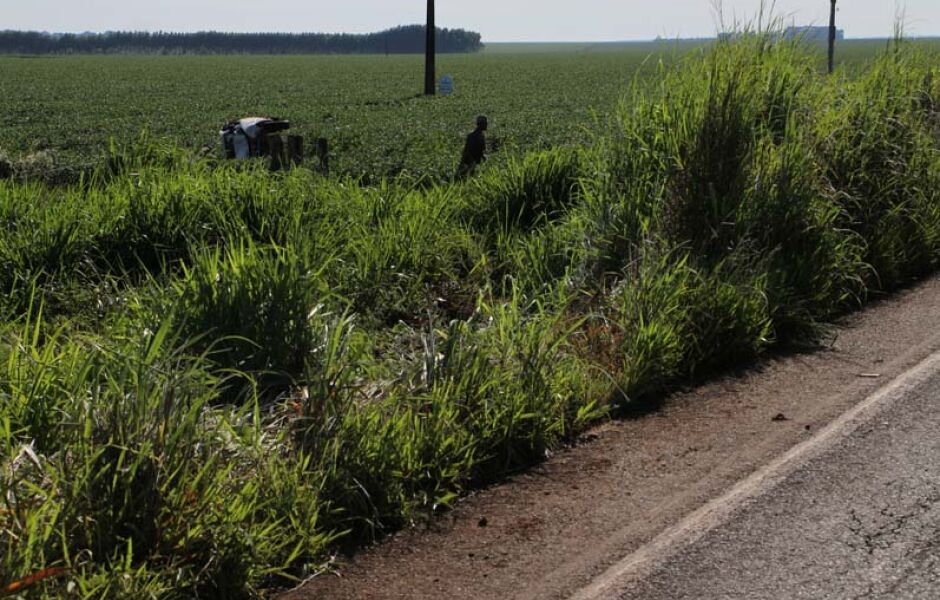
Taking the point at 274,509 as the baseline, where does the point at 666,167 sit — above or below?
above

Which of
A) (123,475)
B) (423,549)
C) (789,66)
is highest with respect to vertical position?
(789,66)

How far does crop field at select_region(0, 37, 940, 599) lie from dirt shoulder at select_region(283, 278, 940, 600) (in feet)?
0.51

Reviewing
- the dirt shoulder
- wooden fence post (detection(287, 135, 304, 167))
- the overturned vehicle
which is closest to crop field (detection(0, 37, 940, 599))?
the dirt shoulder

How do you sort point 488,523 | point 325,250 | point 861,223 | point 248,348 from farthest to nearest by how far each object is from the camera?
point 861,223
point 325,250
point 248,348
point 488,523

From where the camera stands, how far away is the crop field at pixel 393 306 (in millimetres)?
3789

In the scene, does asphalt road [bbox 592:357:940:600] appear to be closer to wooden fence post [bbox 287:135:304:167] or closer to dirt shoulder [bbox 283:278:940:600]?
dirt shoulder [bbox 283:278:940:600]

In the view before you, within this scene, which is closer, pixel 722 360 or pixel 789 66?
pixel 722 360

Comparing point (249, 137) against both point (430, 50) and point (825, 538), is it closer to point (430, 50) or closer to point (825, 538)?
point (825, 538)

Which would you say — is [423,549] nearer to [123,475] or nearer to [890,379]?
[123,475]

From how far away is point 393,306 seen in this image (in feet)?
23.7

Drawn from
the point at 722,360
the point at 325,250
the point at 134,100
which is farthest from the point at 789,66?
the point at 134,100

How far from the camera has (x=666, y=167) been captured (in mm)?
7625

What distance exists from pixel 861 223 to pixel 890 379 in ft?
8.50

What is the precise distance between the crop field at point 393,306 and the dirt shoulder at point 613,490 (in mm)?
156
